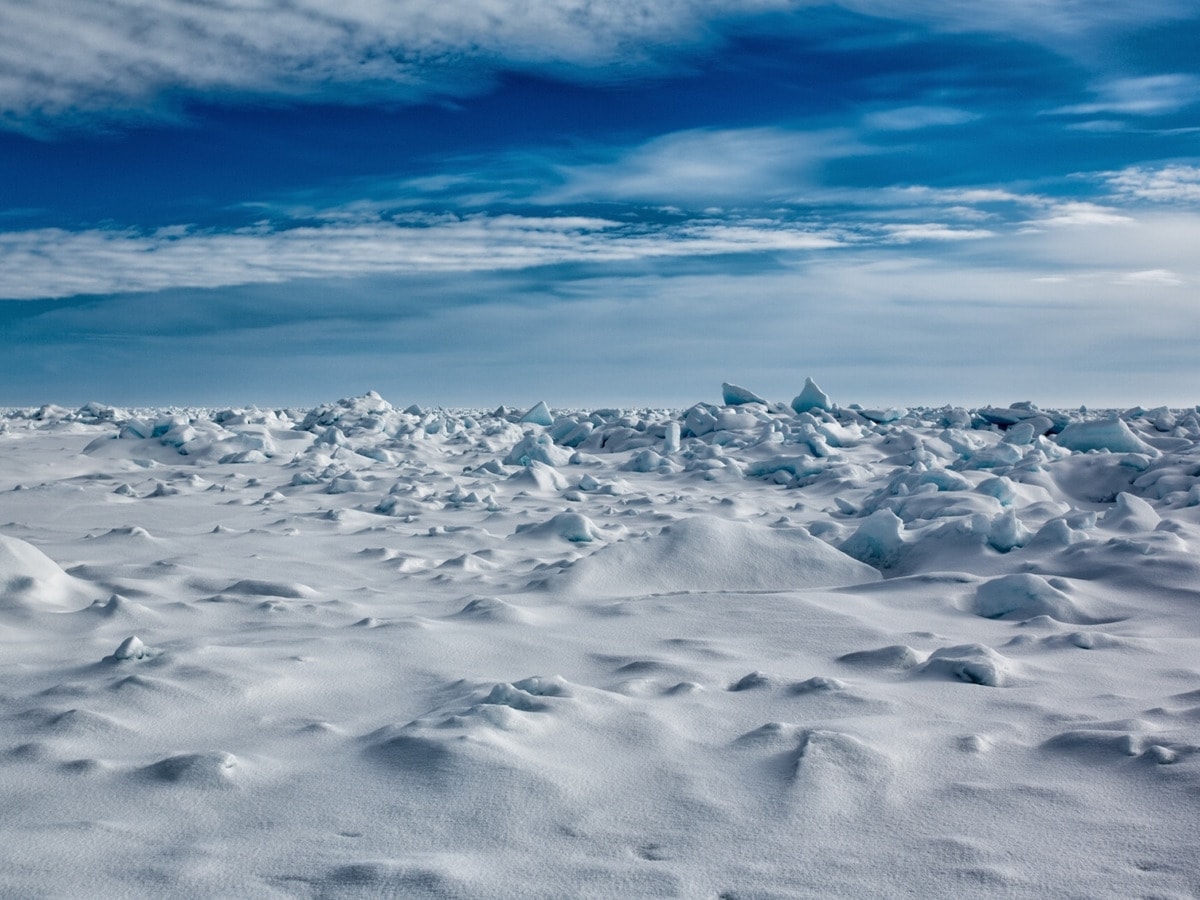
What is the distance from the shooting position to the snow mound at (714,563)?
13.3 ft

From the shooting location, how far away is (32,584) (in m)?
3.33

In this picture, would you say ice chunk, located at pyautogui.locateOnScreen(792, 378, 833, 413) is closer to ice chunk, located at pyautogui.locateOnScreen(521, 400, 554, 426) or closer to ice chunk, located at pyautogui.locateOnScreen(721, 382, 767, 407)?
A: ice chunk, located at pyautogui.locateOnScreen(721, 382, 767, 407)

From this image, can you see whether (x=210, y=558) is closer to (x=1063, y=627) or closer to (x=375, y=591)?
(x=375, y=591)

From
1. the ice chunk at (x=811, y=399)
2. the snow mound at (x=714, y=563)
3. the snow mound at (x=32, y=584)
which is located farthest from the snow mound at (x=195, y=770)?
the ice chunk at (x=811, y=399)

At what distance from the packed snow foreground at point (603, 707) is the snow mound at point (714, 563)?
2 cm

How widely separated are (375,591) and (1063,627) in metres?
2.63

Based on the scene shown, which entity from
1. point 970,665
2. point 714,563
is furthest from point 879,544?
point 970,665

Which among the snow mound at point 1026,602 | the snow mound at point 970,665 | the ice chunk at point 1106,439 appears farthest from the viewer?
the ice chunk at point 1106,439

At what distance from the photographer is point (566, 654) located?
2.94m

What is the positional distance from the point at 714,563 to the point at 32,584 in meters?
2.62

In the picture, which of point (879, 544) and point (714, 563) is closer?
point (714, 563)

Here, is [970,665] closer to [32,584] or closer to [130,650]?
[130,650]

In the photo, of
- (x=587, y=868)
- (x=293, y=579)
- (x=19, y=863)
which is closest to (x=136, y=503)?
(x=293, y=579)

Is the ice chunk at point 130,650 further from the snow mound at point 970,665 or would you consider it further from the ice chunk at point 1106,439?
the ice chunk at point 1106,439
